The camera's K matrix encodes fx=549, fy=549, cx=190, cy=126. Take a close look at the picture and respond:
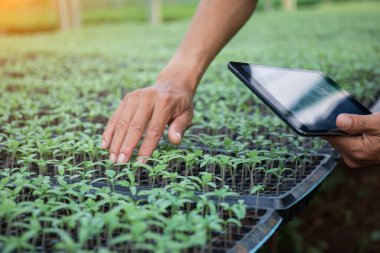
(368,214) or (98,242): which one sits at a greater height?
(98,242)

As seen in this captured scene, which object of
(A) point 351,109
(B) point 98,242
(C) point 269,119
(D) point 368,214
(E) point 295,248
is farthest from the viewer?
(D) point 368,214

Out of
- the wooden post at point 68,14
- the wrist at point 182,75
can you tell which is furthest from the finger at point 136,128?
the wooden post at point 68,14

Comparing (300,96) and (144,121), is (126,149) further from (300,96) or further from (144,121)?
(300,96)

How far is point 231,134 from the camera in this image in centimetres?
232

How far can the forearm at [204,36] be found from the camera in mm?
2244

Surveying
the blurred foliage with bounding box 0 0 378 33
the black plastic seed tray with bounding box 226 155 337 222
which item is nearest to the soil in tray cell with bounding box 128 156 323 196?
the black plastic seed tray with bounding box 226 155 337 222

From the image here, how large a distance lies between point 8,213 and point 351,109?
1.28 meters

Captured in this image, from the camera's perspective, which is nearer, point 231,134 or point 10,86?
point 231,134

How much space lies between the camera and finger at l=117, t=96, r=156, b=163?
185cm

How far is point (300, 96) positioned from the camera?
73.4 inches

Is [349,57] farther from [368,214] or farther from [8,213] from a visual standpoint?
[8,213]

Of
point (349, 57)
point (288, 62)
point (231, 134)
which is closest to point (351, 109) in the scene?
point (231, 134)

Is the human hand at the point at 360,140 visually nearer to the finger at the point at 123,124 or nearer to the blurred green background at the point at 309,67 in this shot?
the finger at the point at 123,124

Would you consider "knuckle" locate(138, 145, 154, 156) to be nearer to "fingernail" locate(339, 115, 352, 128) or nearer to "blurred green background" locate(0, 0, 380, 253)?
"fingernail" locate(339, 115, 352, 128)
